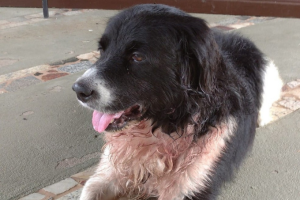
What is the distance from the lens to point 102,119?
93.5 inches

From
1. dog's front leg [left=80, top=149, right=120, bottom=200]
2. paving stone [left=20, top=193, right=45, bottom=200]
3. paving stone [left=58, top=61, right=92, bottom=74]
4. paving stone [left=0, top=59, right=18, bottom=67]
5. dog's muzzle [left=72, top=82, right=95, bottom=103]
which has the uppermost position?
dog's muzzle [left=72, top=82, right=95, bottom=103]

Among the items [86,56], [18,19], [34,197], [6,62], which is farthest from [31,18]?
[34,197]

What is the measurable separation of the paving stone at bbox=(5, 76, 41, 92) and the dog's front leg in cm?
214

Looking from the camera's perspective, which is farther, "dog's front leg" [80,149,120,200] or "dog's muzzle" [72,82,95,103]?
"dog's front leg" [80,149,120,200]

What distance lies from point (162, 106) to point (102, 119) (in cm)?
41

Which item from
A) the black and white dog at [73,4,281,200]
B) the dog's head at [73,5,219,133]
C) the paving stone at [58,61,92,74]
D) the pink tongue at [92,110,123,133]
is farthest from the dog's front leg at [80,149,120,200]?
the paving stone at [58,61,92,74]

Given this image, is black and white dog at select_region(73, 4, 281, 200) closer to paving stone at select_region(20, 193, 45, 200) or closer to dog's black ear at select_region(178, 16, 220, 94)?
dog's black ear at select_region(178, 16, 220, 94)

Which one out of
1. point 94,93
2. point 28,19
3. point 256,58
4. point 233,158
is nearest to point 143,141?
point 94,93

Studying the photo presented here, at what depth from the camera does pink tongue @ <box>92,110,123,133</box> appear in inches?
91.3

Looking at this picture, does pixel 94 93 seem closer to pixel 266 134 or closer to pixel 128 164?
pixel 128 164

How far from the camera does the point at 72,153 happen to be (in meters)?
3.26

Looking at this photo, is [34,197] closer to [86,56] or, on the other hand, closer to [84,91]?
[84,91]

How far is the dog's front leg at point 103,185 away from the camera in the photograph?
2.58 metres

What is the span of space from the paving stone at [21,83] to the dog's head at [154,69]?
2505mm
